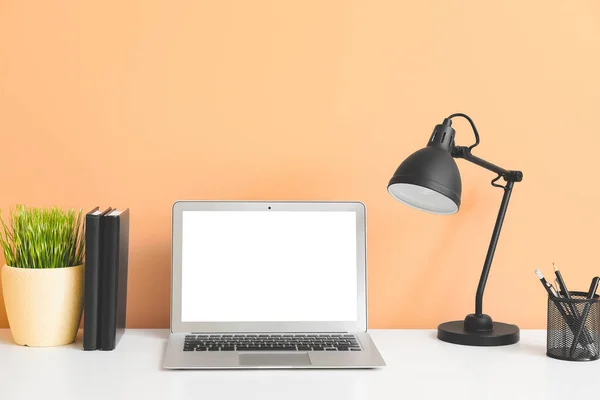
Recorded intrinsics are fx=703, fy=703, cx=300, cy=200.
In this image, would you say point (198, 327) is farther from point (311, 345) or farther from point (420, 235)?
point (420, 235)

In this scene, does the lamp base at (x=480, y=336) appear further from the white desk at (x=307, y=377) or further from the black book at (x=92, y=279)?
the black book at (x=92, y=279)

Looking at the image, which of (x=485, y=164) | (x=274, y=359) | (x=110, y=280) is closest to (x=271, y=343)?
(x=274, y=359)

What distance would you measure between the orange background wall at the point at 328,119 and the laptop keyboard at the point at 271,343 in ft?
0.70

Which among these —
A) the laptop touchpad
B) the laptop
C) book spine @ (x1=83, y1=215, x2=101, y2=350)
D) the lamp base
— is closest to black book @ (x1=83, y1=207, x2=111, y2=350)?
book spine @ (x1=83, y1=215, x2=101, y2=350)

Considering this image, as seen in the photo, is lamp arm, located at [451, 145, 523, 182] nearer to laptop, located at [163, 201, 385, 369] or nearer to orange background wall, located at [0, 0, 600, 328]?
orange background wall, located at [0, 0, 600, 328]

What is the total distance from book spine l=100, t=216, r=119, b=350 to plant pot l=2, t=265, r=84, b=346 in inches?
2.8

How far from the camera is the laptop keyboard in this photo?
1240 mm

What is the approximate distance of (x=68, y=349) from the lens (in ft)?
4.19

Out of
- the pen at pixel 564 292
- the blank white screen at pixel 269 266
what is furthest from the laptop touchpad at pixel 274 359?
the pen at pixel 564 292

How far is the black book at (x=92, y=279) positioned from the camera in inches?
49.4

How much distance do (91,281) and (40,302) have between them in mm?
101

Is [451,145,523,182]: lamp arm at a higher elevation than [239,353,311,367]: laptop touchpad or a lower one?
higher

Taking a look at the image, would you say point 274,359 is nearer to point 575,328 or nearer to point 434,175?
point 434,175

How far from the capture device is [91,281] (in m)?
1.26
